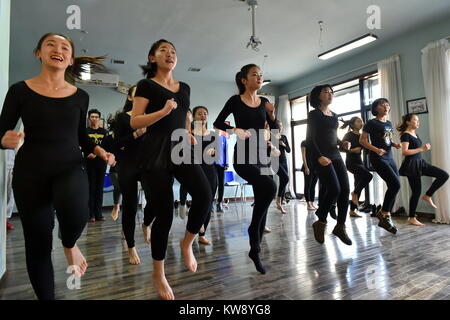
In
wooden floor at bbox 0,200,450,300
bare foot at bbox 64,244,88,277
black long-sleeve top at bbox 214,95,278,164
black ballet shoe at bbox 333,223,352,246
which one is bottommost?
wooden floor at bbox 0,200,450,300

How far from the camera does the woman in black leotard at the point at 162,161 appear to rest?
1.51 meters

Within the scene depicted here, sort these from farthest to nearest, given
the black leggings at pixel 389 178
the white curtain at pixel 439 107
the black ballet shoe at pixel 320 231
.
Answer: the white curtain at pixel 439 107 → the black leggings at pixel 389 178 → the black ballet shoe at pixel 320 231

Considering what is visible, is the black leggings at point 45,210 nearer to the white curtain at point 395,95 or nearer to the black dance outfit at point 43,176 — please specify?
the black dance outfit at point 43,176

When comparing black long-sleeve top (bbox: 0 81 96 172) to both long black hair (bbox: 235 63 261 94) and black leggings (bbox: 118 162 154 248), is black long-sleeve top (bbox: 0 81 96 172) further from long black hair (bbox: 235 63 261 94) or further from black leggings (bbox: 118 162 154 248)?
long black hair (bbox: 235 63 261 94)

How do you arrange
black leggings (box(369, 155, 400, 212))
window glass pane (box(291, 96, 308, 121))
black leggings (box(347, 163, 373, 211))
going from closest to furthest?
black leggings (box(369, 155, 400, 212))
black leggings (box(347, 163, 373, 211))
window glass pane (box(291, 96, 308, 121))

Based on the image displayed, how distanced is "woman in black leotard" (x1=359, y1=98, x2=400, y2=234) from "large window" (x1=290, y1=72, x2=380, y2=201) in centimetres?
205

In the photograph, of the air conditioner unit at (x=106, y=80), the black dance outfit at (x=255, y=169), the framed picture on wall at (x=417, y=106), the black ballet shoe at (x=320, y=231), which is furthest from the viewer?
the air conditioner unit at (x=106, y=80)

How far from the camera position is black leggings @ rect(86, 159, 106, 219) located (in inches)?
170

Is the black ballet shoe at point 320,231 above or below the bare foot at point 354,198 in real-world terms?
below

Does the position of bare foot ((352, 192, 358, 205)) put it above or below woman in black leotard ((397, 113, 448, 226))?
below

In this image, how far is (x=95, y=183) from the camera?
4.36m

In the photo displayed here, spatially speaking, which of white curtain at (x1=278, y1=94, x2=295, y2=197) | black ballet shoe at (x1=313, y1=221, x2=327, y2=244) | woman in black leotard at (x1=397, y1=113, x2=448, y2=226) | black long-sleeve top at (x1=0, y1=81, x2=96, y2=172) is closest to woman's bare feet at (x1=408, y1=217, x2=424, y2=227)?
woman in black leotard at (x1=397, y1=113, x2=448, y2=226)

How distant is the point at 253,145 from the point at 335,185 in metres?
0.98

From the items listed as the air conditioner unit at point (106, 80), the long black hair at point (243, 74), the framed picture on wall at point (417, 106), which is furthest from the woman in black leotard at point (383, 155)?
the air conditioner unit at point (106, 80)
